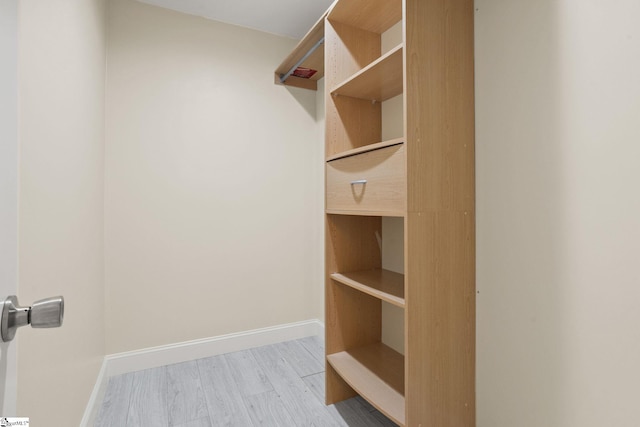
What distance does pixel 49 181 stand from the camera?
1.03m

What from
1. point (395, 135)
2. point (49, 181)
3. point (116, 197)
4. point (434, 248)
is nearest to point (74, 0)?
point (49, 181)

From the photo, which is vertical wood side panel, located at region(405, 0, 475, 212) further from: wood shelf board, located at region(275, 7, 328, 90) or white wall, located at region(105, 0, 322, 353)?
white wall, located at region(105, 0, 322, 353)

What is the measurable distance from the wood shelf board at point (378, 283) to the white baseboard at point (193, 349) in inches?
39.8

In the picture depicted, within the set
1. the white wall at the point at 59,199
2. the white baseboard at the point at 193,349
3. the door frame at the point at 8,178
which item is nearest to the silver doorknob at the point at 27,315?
the door frame at the point at 8,178

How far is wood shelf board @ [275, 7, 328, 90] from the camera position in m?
1.94

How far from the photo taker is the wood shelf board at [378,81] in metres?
1.27

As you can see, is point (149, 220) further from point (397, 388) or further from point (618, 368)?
point (618, 368)

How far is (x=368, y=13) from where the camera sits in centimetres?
159

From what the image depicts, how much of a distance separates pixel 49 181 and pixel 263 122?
5.31 ft

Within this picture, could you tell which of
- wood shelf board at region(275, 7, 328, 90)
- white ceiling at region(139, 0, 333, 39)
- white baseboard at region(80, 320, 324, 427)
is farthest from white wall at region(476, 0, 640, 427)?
white baseboard at region(80, 320, 324, 427)

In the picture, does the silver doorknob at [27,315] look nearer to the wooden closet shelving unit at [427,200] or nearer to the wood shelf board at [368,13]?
the wooden closet shelving unit at [427,200]

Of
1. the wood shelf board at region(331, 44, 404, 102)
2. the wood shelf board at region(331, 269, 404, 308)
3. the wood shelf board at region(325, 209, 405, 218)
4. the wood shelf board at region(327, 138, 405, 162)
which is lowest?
the wood shelf board at region(331, 269, 404, 308)

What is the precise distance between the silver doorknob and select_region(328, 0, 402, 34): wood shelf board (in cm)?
167

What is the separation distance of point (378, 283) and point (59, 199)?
1.36 meters
